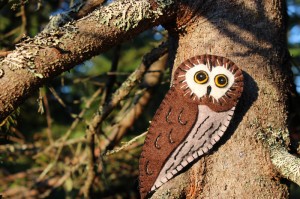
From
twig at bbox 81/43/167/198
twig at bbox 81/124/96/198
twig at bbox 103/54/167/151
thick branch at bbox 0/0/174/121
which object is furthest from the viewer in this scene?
twig at bbox 103/54/167/151

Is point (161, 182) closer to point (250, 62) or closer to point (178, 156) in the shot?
point (178, 156)

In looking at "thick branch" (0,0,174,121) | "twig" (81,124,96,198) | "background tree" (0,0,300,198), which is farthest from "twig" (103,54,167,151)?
"thick branch" (0,0,174,121)

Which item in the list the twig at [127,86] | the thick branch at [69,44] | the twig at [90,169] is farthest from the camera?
the twig at [90,169]

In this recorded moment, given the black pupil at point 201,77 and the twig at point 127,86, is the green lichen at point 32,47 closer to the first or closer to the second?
the black pupil at point 201,77

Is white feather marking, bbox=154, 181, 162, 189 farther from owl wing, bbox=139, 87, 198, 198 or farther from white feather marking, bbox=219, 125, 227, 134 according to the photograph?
white feather marking, bbox=219, 125, 227, 134

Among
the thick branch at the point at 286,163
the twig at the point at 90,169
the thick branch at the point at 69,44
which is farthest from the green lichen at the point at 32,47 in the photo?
the twig at the point at 90,169

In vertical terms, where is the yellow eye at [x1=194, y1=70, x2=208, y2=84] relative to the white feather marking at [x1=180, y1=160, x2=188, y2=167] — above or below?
above

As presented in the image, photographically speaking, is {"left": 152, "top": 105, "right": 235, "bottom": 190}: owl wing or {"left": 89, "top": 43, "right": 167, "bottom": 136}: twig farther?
{"left": 89, "top": 43, "right": 167, "bottom": 136}: twig

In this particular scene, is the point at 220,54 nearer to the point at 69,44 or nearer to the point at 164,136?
the point at 164,136
